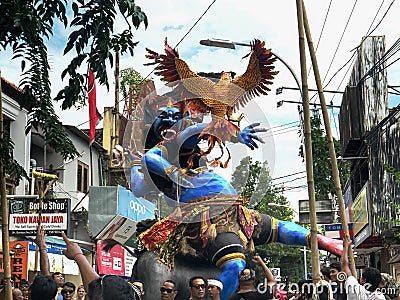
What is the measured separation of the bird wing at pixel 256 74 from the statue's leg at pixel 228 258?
1572mm

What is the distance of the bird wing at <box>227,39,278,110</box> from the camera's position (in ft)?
28.0

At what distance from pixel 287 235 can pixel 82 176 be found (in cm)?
2113

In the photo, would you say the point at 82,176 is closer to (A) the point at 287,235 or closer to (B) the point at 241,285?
(A) the point at 287,235

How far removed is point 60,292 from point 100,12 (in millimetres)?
4180

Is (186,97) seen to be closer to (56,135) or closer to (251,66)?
(251,66)

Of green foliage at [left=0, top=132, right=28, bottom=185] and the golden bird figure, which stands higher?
the golden bird figure

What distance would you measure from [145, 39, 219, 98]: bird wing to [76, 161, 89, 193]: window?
2052cm

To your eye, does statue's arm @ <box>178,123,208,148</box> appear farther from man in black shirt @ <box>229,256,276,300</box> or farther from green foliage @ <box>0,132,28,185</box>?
green foliage @ <box>0,132,28,185</box>

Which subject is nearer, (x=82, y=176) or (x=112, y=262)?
(x=112, y=262)

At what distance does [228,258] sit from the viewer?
8.10 metres

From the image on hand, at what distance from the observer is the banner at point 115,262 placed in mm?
25136

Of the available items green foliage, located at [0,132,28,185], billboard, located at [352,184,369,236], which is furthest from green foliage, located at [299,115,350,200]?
green foliage, located at [0,132,28,185]

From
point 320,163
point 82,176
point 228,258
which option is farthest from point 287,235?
point 82,176

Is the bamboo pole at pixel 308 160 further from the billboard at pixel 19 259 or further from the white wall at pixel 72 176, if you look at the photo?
the white wall at pixel 72 176
